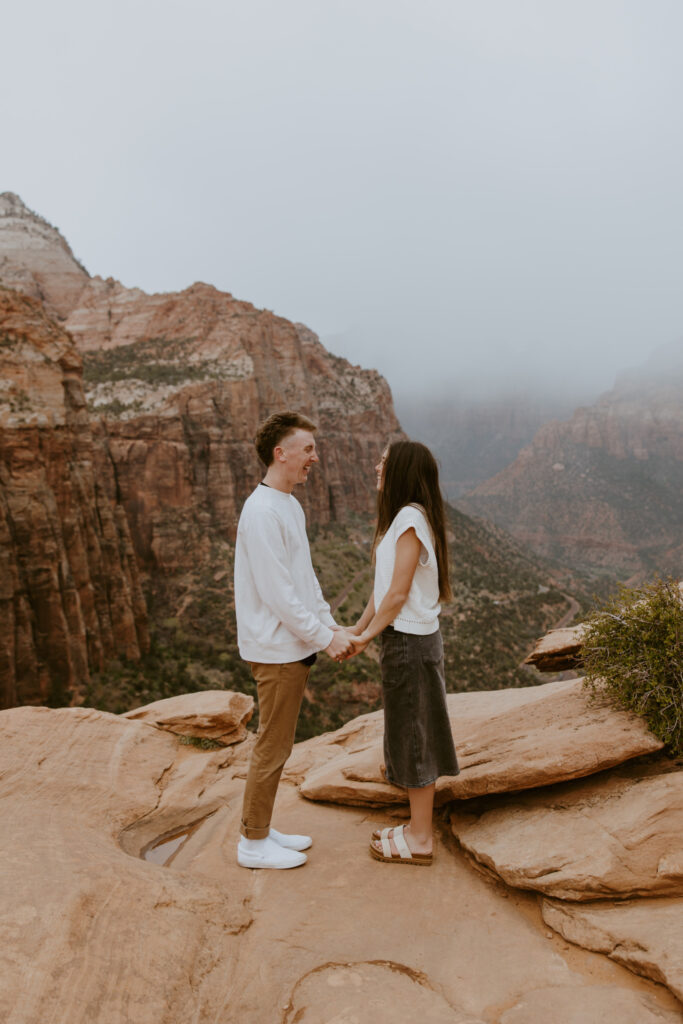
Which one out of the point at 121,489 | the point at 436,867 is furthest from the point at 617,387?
the point at 436,867

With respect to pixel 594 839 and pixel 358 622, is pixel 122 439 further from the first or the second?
pixel 594 839

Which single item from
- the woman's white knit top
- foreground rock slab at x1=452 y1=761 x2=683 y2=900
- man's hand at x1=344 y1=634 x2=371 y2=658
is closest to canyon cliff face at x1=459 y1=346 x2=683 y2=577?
foreground rock slab at x1=452 y1=761 x2=683 y2=900

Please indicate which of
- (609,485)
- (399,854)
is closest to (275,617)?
(399,854)

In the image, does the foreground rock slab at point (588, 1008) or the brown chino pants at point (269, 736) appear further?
the brown chino pants at point (269, 736)

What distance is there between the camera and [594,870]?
3.46 meters

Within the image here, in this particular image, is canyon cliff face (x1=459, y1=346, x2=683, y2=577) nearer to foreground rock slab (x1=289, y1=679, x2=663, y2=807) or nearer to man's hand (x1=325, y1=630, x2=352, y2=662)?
foreground rock slab (x1=289, y1=679, x2=663, y2=807)

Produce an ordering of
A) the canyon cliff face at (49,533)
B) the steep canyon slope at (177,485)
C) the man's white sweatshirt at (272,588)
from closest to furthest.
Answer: the man's white sweatshirt at (272,588) → the canyon cliff face at (49,533) → the steep canyon slope at (177,485)

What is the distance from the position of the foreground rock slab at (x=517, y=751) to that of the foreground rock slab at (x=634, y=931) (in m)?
0.79

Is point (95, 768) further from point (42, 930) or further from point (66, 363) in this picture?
point (66, 363)

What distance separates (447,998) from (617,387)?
549 feet

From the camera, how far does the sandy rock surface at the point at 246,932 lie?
271cm

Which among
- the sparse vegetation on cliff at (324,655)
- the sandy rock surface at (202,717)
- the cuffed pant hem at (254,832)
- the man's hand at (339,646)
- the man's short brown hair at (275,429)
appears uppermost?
the man's short brown hair at (275,429)

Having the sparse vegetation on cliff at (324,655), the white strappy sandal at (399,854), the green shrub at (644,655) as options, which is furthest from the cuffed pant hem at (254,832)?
the sparse vegetation on cliff at (324,655)

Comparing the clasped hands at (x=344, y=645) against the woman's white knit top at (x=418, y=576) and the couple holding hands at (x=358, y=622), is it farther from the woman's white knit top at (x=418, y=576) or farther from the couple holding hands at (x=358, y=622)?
the woman's white knit top at (x=418, y=576)
